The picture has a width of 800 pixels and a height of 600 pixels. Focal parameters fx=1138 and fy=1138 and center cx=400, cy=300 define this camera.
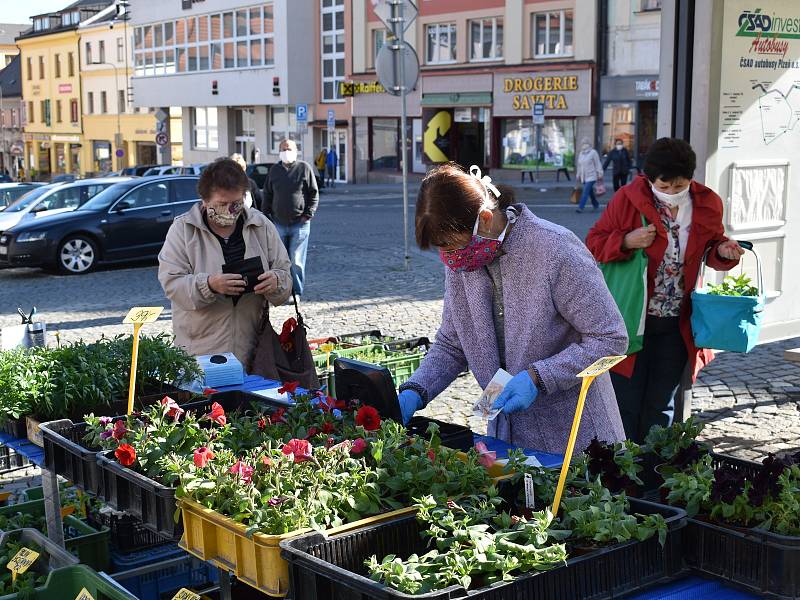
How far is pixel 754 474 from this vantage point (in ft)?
9.34

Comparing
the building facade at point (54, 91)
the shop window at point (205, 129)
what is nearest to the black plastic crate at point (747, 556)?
the shop window at point (205, 129)

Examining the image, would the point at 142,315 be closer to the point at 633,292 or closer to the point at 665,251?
the point at 633,292

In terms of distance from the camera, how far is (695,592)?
102 inches

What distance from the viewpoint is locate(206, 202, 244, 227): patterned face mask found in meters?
5.47

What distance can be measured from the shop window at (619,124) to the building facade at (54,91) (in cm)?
3991

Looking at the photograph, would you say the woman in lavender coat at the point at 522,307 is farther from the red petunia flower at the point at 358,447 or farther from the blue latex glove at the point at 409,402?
the red petunia flower at the point at 358,447

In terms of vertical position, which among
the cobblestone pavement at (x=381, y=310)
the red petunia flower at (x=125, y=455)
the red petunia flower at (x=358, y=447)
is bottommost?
the cobblestone pavement at (x=381, y=310)

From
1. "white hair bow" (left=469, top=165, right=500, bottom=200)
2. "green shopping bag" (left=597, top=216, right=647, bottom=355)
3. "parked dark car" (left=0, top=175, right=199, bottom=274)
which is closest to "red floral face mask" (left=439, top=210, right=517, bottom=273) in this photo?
"white hair bow" (left=469, top=165, right=500, bottom=200)

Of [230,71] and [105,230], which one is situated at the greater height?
[230,71]

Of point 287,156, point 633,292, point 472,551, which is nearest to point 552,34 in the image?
point 287,156

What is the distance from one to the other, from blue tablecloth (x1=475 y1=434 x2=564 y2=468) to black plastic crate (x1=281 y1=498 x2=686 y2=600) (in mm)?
779

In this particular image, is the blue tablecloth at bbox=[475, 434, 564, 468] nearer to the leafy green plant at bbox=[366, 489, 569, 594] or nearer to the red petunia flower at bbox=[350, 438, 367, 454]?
the red petunia flower at bbox=[350, 438, 367, 454]

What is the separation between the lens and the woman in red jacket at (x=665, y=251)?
213 inches

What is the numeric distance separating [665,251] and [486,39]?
35307mm
